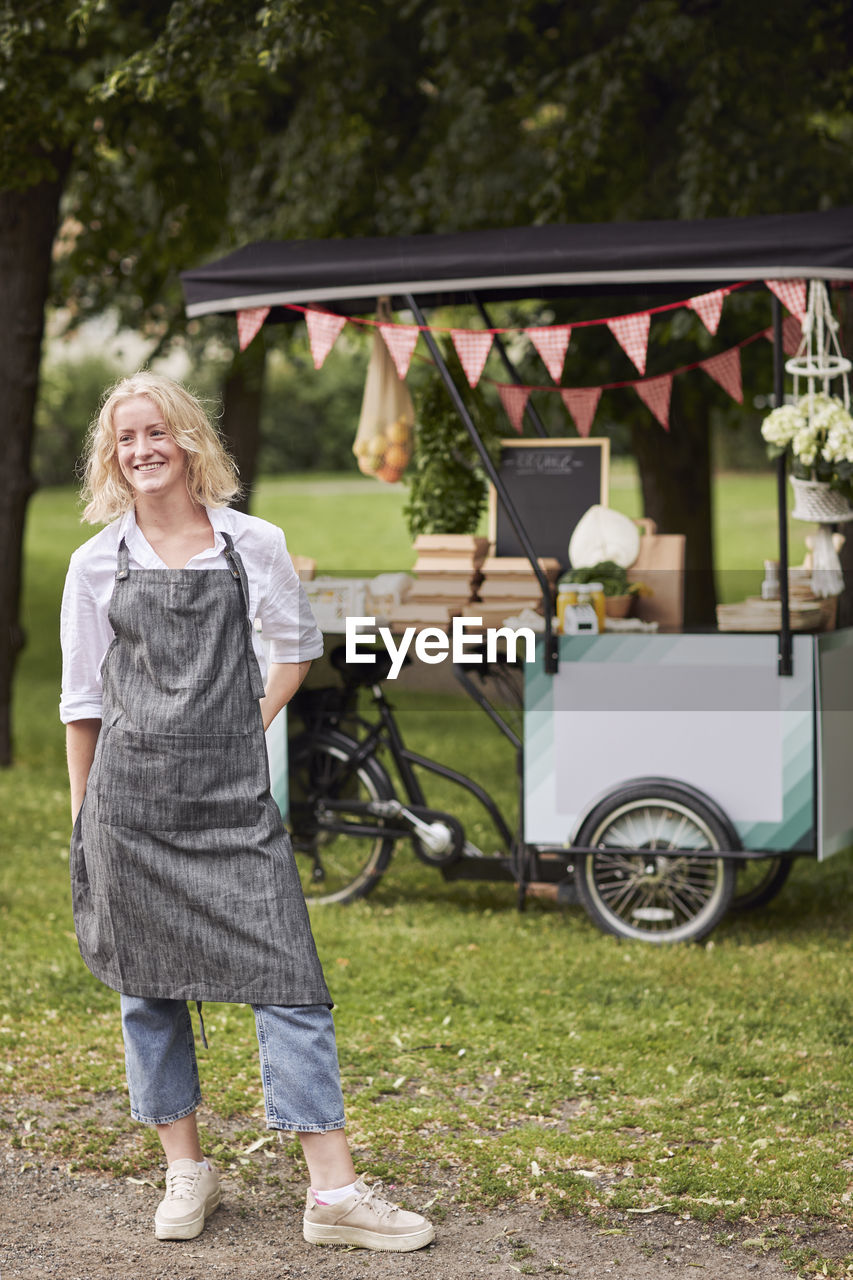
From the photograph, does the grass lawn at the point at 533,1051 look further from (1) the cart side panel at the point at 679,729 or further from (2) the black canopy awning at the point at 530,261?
(2) the black canopy awning at the point at 530,261

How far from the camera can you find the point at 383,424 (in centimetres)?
682

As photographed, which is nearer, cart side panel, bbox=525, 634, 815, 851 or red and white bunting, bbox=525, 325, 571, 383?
cart side panel, bbox=525, 634, 815, 851

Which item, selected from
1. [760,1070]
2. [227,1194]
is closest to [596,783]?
[760,1070]

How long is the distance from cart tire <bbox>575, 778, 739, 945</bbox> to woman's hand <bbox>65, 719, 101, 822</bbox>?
2863 mm

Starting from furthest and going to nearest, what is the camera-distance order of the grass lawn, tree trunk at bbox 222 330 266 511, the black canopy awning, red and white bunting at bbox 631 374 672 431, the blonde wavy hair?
1. tree trunk at bbox 222 330 266 511
2. red and white bunting at bbox 631 374 672 431
3. the black canopy awning
4. the grass lawn
5. the blonde wavy hair

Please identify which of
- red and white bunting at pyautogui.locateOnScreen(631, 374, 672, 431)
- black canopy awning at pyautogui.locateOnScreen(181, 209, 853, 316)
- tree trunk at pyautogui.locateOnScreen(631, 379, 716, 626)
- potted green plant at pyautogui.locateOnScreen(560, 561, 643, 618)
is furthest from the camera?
tree trunk at pyautogui.locateOnScreen(631, 379, 716, 626)

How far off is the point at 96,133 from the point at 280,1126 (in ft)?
26.4

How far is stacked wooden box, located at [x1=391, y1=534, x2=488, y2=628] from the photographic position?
641 centimetres

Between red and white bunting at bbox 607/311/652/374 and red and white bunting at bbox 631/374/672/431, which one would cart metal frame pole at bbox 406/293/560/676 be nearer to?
red and white bunting at bbox 607/311/652/374

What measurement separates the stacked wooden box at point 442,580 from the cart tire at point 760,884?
A: 165cm

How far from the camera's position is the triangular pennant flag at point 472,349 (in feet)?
20.7

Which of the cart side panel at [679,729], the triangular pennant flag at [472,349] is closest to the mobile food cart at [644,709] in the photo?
the cart side panel at [679,729]

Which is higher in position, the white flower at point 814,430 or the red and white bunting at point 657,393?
the red and white bunting at point 657,393

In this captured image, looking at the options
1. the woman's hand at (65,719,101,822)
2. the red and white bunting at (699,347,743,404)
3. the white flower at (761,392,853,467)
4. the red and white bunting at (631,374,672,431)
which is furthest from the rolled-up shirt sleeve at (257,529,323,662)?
the red and white bunting at (631,374,672,431)
